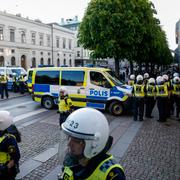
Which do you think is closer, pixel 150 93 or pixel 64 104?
pixel 64 104

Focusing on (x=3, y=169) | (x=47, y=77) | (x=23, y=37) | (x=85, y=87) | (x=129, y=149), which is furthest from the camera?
(x=23, y=37)

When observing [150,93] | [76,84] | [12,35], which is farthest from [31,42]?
[150,93]

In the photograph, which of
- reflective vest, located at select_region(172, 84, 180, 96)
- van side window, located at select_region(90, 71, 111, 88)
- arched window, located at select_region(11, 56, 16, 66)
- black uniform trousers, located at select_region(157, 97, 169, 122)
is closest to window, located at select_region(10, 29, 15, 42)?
arched window, located at select_region(11, 56, 16, 66)

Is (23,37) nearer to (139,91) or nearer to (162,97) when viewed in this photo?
(139,91)

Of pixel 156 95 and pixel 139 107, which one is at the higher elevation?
pixel 156 95

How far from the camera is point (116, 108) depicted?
35.9 ft

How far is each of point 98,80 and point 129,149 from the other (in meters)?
5.26

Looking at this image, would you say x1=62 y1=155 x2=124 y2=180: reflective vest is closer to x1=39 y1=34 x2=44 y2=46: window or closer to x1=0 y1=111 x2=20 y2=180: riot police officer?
x1=0 y1=111 x2=20 y2=180: riot police officer

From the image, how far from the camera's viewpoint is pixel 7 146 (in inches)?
122

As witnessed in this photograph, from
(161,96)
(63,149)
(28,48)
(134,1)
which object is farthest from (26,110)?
(28,48)

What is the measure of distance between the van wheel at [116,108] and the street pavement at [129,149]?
2.86 ft

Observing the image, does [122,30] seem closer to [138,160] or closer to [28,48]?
[138,160]

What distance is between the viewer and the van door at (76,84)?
452 inches

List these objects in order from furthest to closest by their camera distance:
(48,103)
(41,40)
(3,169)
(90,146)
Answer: (41,40)
(48,103)
(3,169)
(90,146)
